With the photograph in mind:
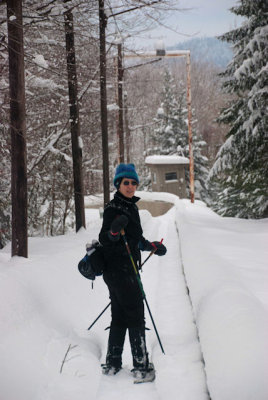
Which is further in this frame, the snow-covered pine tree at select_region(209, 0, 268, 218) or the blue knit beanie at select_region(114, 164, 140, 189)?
the snow-covered pine tree at select_region(209, 0, 268, 218)

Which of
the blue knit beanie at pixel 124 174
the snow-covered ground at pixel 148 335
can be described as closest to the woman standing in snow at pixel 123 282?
the blue knit beanie at pixel 124 174

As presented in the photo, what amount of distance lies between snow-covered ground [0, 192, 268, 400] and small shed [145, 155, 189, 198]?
2611 cm

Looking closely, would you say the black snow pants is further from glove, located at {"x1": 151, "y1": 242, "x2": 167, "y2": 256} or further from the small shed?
the small shed

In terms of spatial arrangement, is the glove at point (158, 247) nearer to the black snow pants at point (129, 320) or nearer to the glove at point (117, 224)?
the black snow pants at point (129, 320)

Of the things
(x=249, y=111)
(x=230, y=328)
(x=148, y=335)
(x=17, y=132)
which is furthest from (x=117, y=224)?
(x=249, y=111)

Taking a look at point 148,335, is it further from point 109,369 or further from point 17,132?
point 17,132

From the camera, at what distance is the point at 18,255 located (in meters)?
5.88

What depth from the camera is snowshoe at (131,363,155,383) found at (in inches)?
138

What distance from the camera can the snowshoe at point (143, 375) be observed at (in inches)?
138

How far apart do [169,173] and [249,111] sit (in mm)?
19318

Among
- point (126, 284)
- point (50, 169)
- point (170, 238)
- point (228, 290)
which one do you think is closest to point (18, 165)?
point (126, 284)

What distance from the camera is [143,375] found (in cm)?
354

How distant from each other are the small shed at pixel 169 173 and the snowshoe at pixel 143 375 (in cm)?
2893

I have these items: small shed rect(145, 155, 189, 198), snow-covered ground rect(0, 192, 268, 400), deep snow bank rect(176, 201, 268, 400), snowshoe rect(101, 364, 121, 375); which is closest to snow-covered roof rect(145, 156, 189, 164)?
small shed rect(145, 155, 189, 198)
